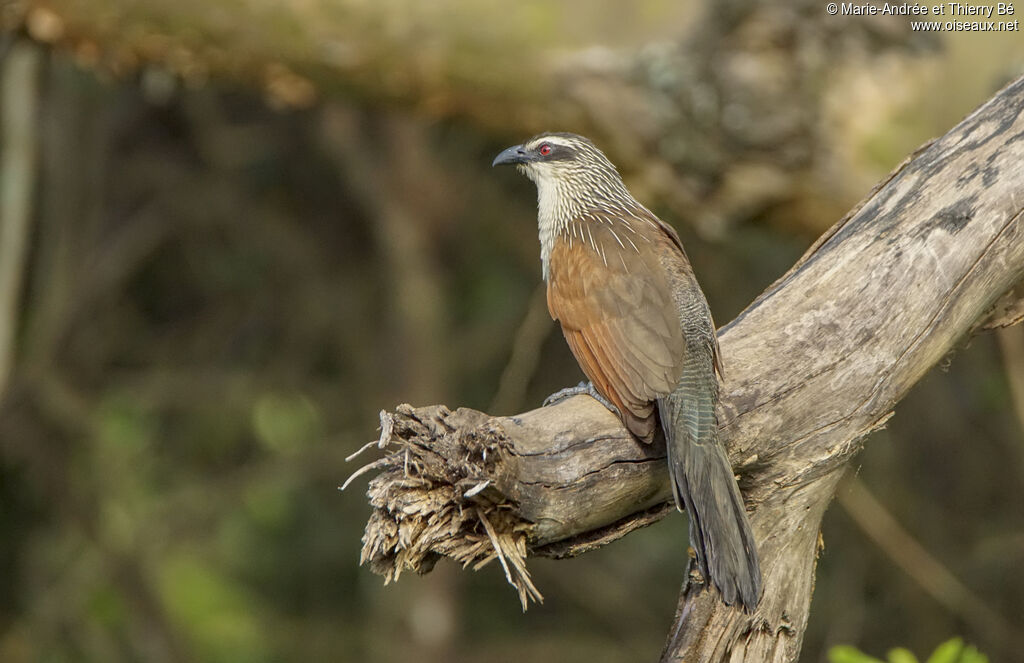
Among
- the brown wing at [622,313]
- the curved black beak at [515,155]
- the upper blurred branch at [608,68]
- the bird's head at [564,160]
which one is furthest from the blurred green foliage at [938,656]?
the upper blurred branch at [608,68]

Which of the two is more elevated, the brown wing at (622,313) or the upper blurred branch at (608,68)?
the upper blurred branch at (608,68)

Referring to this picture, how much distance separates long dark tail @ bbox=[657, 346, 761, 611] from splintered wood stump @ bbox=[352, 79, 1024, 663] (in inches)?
4.8

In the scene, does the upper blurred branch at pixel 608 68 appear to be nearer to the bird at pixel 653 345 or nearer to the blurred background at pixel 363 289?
the blurred background at pixel 363 289

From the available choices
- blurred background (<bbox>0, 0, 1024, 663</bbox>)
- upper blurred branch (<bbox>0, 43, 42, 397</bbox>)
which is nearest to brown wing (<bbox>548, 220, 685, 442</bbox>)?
blurred background (<bbox>0, 0, 1024, 663</bbox>)

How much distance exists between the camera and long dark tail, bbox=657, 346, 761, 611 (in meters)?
2.08

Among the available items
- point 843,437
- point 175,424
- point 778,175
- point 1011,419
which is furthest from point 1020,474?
point 175,424

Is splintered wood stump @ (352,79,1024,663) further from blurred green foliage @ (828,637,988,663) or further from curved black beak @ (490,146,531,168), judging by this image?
curved black beak @ (490,146,531,168)

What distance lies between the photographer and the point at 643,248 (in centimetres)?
281

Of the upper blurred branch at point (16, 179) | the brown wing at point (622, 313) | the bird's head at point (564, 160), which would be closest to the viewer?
the brown wing at point (622, 313)

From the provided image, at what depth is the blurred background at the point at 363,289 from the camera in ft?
12.9

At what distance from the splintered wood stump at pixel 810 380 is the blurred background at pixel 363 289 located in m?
1.41

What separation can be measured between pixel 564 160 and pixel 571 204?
219 millimetres

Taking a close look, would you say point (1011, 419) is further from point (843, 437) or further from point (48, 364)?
point (48, 364)

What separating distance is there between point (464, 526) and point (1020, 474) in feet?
14.8
